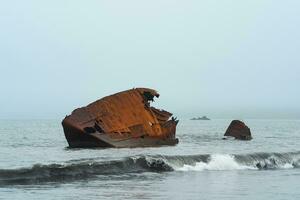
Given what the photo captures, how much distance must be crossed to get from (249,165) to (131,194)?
34.3 feet

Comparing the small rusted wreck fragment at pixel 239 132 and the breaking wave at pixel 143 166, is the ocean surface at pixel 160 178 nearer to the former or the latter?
the breaking wave at pixel 143 166

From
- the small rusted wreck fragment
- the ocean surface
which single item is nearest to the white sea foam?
the ocean surface

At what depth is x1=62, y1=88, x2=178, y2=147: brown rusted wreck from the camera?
30172mm

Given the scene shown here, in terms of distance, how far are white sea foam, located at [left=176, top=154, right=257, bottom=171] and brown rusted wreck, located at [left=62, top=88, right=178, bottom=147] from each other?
868 centimetres

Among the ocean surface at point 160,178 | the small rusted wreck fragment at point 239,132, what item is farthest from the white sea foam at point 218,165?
the small rusted wreck fragment at point 239,132

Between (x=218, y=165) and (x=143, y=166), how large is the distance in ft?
10.7

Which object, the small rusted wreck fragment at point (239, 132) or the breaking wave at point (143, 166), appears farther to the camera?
the small rusted wreck fragment at point (239, 132)

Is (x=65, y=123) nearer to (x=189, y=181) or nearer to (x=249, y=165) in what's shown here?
(x=249, y=165)

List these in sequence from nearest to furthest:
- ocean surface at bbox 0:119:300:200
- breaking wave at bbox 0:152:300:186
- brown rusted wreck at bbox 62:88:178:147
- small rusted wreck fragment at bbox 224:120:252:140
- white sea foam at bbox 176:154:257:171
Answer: ocean surface at bbox 0:119:300:200
breaking wave at bbox 0:152:300:186
white sea foam at bbox 176:154:257:171
brown rusted wreck at bbox 62:88:178:147
small rusted wreck fragment at bbox 224:120:252:140

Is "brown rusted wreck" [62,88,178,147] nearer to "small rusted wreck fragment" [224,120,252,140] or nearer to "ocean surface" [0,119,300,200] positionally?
"ocean surface" [0,119,300,200]

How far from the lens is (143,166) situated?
21.1 meters

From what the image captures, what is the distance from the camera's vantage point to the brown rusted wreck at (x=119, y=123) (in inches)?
1188

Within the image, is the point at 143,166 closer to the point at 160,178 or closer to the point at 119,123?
the point at 160,178

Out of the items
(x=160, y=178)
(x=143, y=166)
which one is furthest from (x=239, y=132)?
(x=160, y=178)
